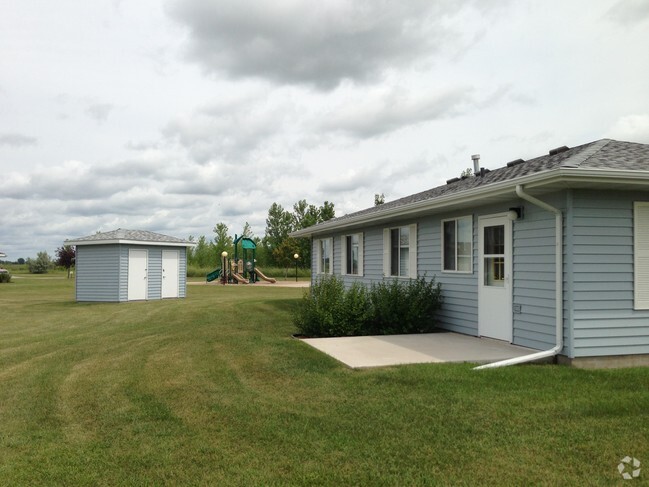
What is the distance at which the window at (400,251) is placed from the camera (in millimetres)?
11816

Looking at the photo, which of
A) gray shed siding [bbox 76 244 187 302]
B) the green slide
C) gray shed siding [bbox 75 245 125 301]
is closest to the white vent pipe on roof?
gray shed siding [bbox 76 244 187 302]

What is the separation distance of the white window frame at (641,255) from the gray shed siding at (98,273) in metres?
18.4

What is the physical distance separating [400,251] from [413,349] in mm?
4487

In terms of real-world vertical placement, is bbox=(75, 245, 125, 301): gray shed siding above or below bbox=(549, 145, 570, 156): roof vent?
below

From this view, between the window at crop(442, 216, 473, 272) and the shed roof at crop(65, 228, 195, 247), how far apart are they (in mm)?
14306

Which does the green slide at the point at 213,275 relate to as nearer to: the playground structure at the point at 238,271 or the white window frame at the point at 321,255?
the playground structure at the point at 238,271

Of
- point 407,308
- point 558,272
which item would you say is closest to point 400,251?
point 407,308

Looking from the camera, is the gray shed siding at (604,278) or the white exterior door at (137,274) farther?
the white exterior door at (137,274)

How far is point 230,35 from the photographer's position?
31.7 feet

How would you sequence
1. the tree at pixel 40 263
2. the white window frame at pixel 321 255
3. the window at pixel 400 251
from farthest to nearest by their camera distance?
the tree at pixel 40 263, the white window frame at pixel 321 255, the window at pixel 400 251

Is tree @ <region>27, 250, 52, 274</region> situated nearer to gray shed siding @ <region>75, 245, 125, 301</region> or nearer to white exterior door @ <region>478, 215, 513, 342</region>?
gray shed siding @ <region>75, 245, 125, 301</region>

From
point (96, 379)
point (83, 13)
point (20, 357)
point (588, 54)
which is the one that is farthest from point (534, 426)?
point (83, 13)

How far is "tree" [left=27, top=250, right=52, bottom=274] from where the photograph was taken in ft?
198

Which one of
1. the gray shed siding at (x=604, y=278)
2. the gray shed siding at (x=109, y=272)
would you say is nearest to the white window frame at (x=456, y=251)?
the gray shed siding at (x=604, y=278)
